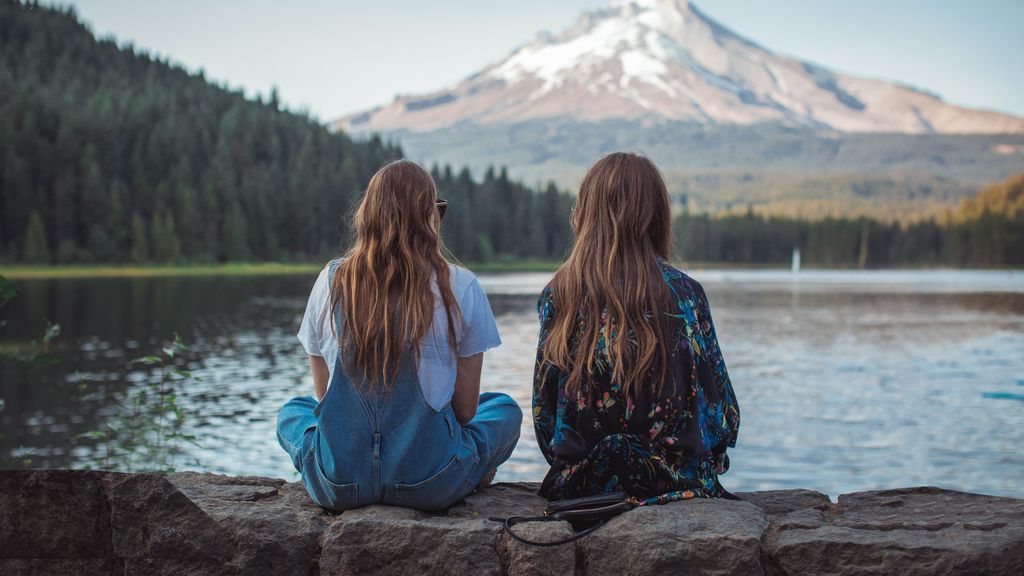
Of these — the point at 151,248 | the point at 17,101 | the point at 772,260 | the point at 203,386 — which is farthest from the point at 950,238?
the point at 203,386

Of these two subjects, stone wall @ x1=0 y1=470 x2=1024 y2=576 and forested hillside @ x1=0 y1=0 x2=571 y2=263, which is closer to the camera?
stone wall @ x1=0 y1=470 x2=1024 y2=576

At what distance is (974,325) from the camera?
39.2 metres

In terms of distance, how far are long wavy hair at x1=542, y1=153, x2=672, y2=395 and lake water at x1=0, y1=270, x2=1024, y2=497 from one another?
5219 mm

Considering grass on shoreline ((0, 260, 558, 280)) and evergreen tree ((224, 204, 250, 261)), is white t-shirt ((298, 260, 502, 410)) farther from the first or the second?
evergreen tree ((224, 204, 250, 261))

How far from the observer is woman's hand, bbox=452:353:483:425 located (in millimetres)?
3600

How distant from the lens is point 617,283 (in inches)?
137

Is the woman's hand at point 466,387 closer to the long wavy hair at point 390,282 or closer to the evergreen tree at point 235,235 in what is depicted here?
the long wavy hair at point 390,282

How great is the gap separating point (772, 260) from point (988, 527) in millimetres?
144233

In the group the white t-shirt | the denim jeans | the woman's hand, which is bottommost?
the denim jeans

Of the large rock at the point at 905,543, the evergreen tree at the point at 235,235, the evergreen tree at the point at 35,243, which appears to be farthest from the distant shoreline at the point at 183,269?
the large rock at the point at 905,543

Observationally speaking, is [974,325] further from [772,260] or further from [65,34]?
[65,34]

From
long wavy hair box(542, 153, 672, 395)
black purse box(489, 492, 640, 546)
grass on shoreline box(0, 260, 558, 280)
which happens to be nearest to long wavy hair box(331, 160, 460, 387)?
long wavy hair box(542, 153, 672, 395)

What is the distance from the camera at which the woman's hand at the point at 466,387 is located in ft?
11.8

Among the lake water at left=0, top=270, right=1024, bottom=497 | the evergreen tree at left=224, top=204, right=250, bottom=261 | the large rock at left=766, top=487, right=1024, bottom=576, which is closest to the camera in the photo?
the large rock at left=766, top=487, right=1024, bottom=576
